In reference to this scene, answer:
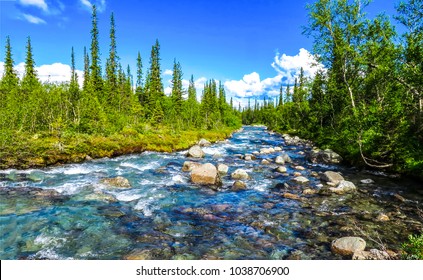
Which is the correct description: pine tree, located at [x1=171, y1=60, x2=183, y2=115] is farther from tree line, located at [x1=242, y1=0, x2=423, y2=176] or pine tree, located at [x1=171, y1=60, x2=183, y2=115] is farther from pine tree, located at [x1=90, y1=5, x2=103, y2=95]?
tree line, located at [x1=242, y1=0, x2=423, y2=176]

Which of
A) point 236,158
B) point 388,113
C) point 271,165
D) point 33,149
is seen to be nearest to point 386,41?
point 388,113

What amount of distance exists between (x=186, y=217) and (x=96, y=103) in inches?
935

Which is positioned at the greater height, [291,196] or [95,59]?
[95,59]

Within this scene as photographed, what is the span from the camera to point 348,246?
303 inches

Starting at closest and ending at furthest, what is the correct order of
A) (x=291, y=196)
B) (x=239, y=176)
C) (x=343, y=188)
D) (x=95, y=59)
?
(x=291, y=196), (x=343, y=188), (x=239, y=176), (x=95, y=59)

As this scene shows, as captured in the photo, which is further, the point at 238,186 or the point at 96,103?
the point at 96,103

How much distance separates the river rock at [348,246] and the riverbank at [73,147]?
1870 centimetres

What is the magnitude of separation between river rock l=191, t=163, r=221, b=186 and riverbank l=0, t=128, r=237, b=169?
10.5 m

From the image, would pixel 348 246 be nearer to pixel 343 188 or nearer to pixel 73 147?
pixel 343 188

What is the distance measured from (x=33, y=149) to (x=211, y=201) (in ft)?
49.6

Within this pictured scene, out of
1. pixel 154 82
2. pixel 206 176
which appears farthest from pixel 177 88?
pixel 206 176
